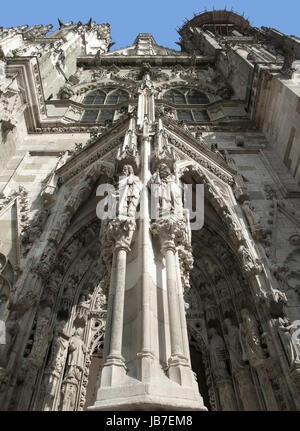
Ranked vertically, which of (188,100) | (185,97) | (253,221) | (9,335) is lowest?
(9,335)

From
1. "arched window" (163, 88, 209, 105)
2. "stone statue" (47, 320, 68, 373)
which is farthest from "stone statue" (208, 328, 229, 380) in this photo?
"arched window" (163, 88, 209, 105)

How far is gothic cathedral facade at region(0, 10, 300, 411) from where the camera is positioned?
4137mm

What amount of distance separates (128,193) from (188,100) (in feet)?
43.4

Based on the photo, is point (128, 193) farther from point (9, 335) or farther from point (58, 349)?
point (58, 349)

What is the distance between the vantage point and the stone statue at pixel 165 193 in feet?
17.8

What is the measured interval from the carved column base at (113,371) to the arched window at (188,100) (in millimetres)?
12744

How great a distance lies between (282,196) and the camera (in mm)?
9219

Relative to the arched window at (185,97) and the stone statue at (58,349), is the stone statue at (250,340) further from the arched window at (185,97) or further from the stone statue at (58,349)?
the arched window at (185,97)

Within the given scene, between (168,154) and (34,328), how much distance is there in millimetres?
4381

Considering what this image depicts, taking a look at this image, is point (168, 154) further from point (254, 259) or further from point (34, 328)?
point (34, 328)

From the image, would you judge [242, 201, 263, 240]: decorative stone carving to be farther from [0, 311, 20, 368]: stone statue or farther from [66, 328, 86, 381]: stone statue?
[0, 311, 20, 368]: stone statue

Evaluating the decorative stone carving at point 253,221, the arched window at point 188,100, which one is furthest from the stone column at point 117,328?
the arched window at point 188,100

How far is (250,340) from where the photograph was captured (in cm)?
600

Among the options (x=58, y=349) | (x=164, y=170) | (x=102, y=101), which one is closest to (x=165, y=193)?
(x=164, y=170)
